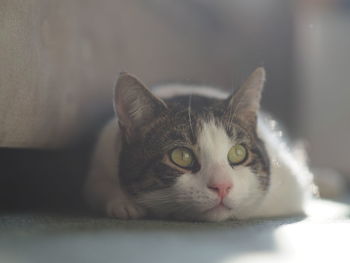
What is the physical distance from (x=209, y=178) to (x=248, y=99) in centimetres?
44

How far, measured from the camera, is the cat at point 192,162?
137cm

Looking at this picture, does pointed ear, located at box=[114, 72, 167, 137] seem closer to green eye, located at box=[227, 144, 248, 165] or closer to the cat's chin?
green eye, located at box=[227, 144, 248, 165]

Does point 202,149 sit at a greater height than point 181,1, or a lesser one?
lesser

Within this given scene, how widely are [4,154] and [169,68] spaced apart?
1219 millimetres

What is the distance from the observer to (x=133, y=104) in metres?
1.52

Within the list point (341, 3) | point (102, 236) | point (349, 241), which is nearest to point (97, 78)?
point (102, 236)

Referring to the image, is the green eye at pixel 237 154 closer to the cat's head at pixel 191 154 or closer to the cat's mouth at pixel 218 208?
the cat's head at pixel 191 154

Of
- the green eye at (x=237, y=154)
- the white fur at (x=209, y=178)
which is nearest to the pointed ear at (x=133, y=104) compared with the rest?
the white fur at (x=209, y=178)

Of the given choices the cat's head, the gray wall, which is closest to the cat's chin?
the cat's head

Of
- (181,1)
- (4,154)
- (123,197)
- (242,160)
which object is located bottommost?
(123,197)

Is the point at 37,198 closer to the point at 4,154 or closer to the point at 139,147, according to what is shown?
the point at 4,154

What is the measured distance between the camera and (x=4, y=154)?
Answer: 2105 mm

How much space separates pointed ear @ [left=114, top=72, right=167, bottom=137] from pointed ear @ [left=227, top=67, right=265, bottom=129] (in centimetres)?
26

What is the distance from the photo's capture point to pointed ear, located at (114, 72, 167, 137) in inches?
58.2
